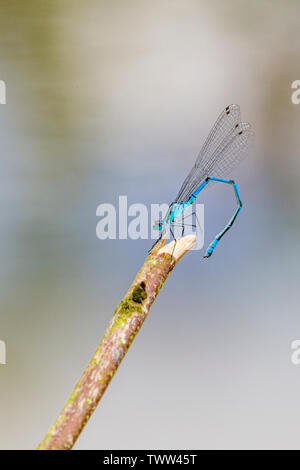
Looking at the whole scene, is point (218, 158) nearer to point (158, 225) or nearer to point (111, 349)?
point (158, 225)

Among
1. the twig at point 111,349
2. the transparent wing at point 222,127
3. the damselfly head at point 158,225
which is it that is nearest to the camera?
the twig at point 111,349

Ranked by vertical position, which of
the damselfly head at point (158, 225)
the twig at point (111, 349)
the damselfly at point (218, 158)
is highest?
the damselfly at point (218, 158)

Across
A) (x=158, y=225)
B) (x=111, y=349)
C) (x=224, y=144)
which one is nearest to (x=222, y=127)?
(x=224, y=144)

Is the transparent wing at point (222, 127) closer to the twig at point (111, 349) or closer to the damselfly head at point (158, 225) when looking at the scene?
the damselfly head at point (158, 225)

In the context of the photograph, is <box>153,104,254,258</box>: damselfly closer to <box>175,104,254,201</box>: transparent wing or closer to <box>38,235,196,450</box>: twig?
<box>175,104,254,201</box>: transparent wing

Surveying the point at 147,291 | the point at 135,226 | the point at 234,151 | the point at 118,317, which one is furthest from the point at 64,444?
the point at 234,151

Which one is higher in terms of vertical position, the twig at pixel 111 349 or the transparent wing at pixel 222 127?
the transparent wing at pixel 222 127

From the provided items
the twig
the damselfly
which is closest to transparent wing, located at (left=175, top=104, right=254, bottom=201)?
the damselfly

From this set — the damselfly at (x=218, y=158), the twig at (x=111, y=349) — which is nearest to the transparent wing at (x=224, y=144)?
the damselfly at (x=218, y=158)
